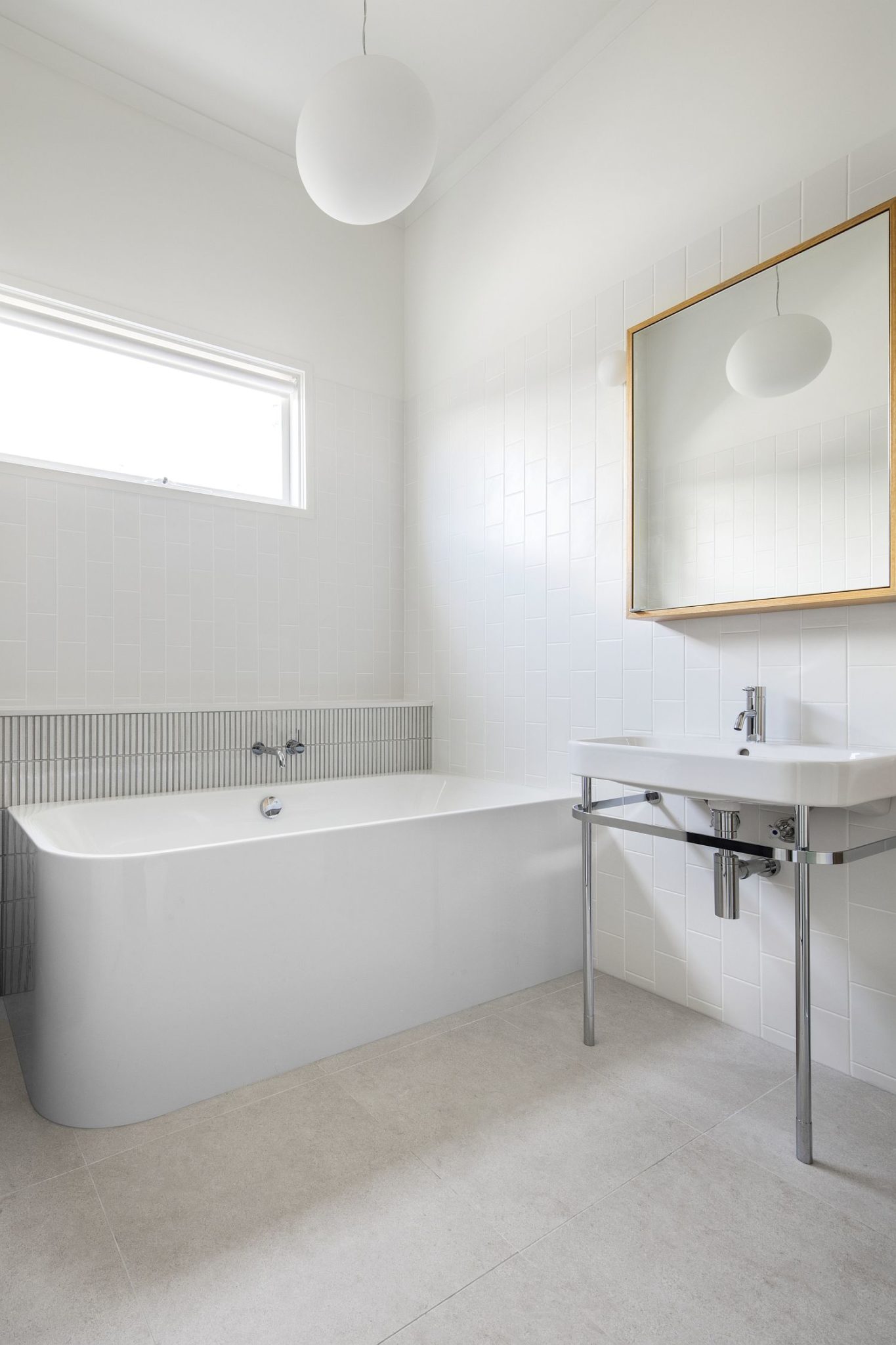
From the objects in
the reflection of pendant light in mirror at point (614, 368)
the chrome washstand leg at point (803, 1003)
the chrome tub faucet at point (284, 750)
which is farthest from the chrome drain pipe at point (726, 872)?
the chrome tub faucet at point (284, 750)

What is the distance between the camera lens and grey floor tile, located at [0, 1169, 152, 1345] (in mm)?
1091

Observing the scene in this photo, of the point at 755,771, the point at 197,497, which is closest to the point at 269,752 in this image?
the point at 197,497

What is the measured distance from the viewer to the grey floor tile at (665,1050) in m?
1.71

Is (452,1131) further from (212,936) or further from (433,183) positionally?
(433,183)

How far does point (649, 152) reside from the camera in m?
2.31

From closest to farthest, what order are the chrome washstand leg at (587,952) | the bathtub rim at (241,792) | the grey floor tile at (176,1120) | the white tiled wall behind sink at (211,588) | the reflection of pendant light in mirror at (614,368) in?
the grey floor tile at (176,1120) → the bathtub rim at (241,792) → the chrome washstand leg at (587,952) → the reflection of pendant light in mirror at (614,368) → the white tiled wall behind sink at (211,588)

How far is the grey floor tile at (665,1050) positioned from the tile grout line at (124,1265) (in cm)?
107

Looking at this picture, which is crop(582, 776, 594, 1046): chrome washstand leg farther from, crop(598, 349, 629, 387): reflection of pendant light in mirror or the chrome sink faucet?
crop(598, 349, 629, 387): reflection of pendant light in mirror

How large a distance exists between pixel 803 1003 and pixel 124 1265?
4.26 feet

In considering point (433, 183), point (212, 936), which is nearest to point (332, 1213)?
point (212, 936)

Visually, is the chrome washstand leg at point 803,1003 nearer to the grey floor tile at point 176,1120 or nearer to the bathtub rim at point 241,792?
the bathtub rim at point 241,792

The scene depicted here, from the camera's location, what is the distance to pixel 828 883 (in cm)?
183

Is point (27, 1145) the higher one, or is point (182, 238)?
point (182, 238)

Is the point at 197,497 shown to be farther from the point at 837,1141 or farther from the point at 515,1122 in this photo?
the point at 837,1141
